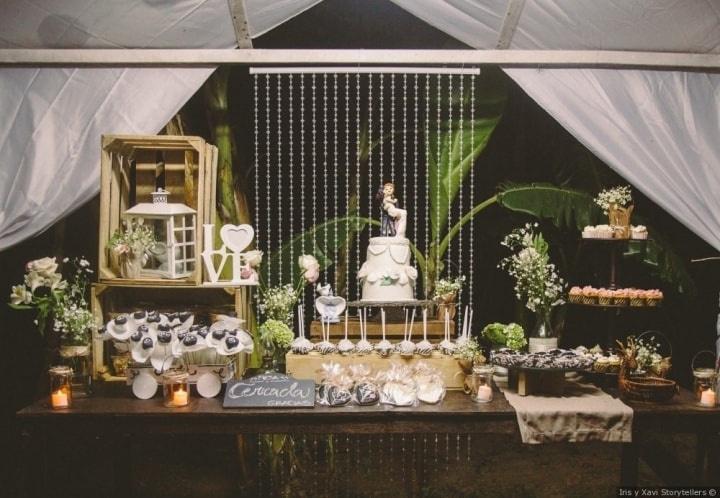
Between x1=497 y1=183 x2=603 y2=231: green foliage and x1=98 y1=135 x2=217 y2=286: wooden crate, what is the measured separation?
77.3 inches

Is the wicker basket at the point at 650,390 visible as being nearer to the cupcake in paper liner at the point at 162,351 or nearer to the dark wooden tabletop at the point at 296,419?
the dark wooden tabletop at the point at 296,419

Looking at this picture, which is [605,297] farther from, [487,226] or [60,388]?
[60,388]

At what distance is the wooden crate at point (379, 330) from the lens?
4.00m

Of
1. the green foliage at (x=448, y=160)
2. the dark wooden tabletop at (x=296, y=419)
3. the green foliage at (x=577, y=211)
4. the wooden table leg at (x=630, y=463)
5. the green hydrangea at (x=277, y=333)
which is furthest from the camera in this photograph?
the green foliage at (x=448, y=160)

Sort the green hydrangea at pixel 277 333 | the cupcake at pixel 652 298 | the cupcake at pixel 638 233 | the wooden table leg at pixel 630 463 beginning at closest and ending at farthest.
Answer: the wooden table leg at pixel 630 463, the green hydrangea at pixel 277 333, the cupcake at pixel 652 298, the cupcake at pixel 638 233

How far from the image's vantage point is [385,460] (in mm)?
5551

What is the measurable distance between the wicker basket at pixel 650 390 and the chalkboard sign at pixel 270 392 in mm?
1536

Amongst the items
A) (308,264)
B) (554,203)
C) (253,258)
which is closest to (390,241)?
(308,264)

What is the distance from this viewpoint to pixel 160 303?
4.12m

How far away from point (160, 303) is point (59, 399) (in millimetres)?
874

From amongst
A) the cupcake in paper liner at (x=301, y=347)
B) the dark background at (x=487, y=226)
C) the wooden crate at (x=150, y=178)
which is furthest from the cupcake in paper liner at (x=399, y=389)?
the dark background at (x=487, y=226)

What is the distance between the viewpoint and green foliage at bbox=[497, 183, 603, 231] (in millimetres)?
4695

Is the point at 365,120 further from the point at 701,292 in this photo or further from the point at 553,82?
the point at 701,292

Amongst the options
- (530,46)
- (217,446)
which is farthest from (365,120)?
(217,446)
